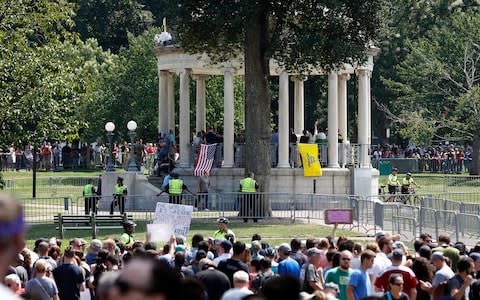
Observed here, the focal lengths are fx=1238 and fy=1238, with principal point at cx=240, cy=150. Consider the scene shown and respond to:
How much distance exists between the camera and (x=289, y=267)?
1630 centimetres

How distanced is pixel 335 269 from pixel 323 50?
24821mm

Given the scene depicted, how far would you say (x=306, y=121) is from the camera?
82.4 metres

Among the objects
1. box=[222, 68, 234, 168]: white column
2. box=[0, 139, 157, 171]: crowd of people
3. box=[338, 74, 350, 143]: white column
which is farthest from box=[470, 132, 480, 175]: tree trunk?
box=[222, 68, 234, 168]: white column

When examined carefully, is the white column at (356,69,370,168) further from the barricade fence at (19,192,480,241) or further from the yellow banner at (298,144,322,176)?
the barricade fence at (19,192,480,241)

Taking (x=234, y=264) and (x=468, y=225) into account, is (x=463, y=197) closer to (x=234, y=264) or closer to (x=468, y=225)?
(x=468, y=225)

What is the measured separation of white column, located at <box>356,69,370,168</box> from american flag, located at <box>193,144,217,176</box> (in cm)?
613

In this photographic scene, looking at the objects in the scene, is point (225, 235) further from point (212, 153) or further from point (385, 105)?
point (385, 105)

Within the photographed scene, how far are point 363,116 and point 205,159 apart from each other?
721 cm

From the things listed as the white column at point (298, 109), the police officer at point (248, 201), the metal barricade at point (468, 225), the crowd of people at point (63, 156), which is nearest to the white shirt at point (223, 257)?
the metal barricade at point (468, 225)

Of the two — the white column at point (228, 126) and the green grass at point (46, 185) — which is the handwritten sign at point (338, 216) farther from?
the green grass at point (46, 185)

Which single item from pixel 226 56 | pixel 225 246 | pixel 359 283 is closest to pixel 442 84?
pixel 226 56

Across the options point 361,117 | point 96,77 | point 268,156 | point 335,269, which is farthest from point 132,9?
point 335,269

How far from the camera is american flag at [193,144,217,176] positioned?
155 ft

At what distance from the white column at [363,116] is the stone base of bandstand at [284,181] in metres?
0.91
